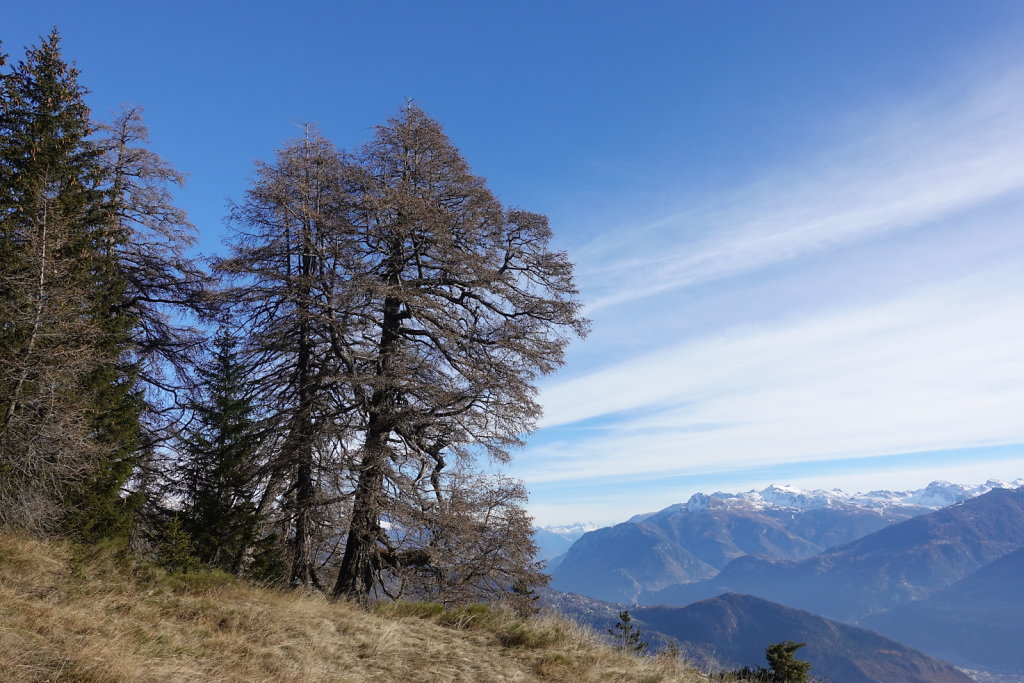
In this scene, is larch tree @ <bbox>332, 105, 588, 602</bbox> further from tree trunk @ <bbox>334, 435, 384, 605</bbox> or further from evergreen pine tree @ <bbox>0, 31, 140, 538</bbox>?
evergreen pine tree @ <bbox>0, 31, 140, 538</bbox>

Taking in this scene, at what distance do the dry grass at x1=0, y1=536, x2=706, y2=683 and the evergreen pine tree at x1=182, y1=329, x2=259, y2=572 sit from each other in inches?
173

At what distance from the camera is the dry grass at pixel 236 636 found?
16.8 feet

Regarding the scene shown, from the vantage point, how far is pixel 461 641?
8.15m

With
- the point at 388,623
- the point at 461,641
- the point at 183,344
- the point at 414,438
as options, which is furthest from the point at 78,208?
the point at 461,641

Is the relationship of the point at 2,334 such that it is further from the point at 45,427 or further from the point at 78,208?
the point at 78,208

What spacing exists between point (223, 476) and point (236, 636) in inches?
349

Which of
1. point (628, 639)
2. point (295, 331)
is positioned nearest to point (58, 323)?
point (295, 331)

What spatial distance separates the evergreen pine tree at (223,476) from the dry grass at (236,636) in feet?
14.4

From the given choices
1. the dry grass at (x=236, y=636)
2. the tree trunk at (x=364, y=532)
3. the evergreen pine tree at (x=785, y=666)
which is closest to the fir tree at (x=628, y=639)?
the dry grass at (x=236, y=636)

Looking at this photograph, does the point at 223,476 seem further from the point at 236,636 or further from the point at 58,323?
the point at 236,636

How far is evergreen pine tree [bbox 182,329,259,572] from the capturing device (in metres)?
13.9

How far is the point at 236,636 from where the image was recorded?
6555 millimetres

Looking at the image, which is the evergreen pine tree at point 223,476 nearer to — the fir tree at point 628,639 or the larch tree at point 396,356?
the larch tree at point 396,356

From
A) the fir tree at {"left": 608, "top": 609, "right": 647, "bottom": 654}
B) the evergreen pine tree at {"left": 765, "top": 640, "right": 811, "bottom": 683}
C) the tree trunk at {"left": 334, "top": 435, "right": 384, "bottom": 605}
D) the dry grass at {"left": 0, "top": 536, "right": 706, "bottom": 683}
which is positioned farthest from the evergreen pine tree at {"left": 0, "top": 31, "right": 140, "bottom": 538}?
the evergreen pine tree at {"left": 765, "top": 640, "right": 811, "bottom": 683}
